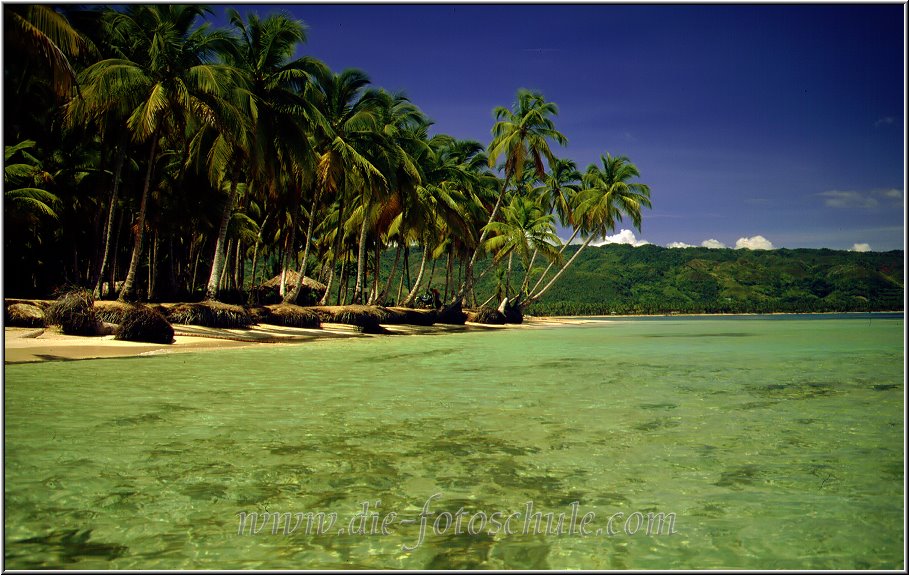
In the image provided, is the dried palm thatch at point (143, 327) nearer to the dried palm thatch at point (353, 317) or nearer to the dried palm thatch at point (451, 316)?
the dried palm thatch at point (353, 317)

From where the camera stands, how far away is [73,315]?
13.6m

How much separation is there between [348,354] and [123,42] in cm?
1283

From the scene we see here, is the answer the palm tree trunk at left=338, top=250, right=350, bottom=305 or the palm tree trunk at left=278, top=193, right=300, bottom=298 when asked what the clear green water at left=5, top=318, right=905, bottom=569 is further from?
the palm tree trunk at left=338, top=250, right=350, bottom=305

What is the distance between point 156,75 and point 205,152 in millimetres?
2873

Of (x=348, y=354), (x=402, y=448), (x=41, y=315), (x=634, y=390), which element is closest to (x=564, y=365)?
(x=634, y=390)

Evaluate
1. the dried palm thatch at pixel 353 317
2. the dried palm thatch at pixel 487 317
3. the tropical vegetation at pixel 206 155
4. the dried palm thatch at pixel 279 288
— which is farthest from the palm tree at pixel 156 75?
the dried palm thatch at pixel 487 317

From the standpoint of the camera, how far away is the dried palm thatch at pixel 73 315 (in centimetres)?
1358

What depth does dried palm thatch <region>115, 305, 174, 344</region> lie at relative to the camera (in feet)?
45.3

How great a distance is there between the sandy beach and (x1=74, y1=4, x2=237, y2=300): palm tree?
Answer: 3.46 meters

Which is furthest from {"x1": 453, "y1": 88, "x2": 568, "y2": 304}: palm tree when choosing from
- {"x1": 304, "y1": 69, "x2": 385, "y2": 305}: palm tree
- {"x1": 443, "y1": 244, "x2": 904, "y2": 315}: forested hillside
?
{"x1": 443, "y1": 244, "x2": 904, "y2": 315}: forested hillside

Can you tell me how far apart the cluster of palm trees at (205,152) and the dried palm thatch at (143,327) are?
3.88 metres

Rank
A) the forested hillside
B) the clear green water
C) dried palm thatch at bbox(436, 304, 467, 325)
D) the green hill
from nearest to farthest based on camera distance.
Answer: the clear green water < dried palm thatch at bbox(436, 304, 467, 325) < the forested hillside < the green hill

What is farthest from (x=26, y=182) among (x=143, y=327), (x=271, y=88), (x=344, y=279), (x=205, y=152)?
(x=344, y=279)

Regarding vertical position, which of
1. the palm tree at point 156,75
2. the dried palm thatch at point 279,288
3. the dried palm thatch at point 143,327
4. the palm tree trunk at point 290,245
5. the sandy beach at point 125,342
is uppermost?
the palm tree at point 156,75
